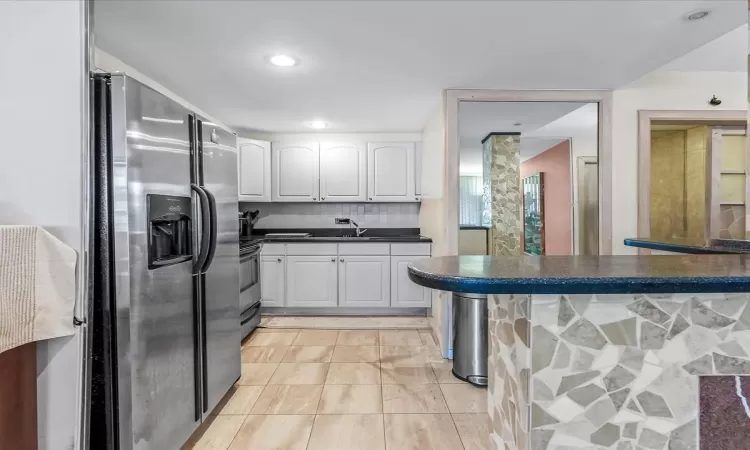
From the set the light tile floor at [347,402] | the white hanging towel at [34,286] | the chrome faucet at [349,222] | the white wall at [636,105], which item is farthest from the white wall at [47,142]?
the white wall at [636,105]

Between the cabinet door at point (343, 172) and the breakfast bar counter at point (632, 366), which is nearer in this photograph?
the breakfast bar counter at point (632, 366)

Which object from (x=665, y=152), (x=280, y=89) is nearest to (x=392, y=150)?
(x=280, y=89)

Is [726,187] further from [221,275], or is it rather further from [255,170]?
[255,170]

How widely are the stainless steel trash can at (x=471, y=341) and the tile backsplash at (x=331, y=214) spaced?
6.61ft

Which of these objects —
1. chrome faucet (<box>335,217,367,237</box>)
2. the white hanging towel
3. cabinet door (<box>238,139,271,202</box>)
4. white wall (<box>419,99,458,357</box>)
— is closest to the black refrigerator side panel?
the white hanging towel

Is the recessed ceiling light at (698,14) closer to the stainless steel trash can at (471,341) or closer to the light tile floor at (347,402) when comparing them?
the stainless steel trash can at (471,341)

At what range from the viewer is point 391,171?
4.20 meters

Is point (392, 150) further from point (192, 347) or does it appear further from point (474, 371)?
point (192, 347)

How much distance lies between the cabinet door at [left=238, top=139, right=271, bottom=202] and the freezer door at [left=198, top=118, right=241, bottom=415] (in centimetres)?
190

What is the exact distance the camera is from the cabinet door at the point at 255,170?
4055 millimetres

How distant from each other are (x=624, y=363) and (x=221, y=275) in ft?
6.15

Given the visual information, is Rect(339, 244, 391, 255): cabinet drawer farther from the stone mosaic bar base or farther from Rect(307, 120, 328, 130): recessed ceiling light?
the stone mosaic bar base

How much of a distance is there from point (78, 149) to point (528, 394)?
1667 millimetres

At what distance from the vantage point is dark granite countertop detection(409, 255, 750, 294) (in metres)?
0.94
